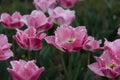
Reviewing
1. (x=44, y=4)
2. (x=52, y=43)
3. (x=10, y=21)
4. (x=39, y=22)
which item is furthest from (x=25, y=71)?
(x=44, y=4)

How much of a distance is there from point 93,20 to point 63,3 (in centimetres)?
36

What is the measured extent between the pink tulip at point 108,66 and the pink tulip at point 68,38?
0.12m

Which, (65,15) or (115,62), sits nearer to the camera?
(115,62)

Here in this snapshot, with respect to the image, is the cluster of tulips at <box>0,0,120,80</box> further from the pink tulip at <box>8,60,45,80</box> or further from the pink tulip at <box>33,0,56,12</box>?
the pink tulip at <box>33,0,56,12</box>

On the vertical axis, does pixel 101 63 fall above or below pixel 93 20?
above

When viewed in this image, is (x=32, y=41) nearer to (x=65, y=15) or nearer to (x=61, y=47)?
(x=61, y=47)

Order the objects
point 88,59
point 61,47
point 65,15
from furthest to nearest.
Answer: point 65,15 → point 88,59 → point 61,47

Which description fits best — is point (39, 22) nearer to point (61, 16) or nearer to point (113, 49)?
point (61, 16)

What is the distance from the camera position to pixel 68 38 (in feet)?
5.57

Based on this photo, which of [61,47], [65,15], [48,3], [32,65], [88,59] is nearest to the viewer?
[32,65]

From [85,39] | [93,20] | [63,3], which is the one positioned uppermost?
[85,39]

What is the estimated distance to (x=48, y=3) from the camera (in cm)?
248

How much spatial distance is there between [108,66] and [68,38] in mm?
244

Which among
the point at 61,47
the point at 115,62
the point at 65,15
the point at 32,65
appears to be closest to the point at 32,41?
the point at 61,47
